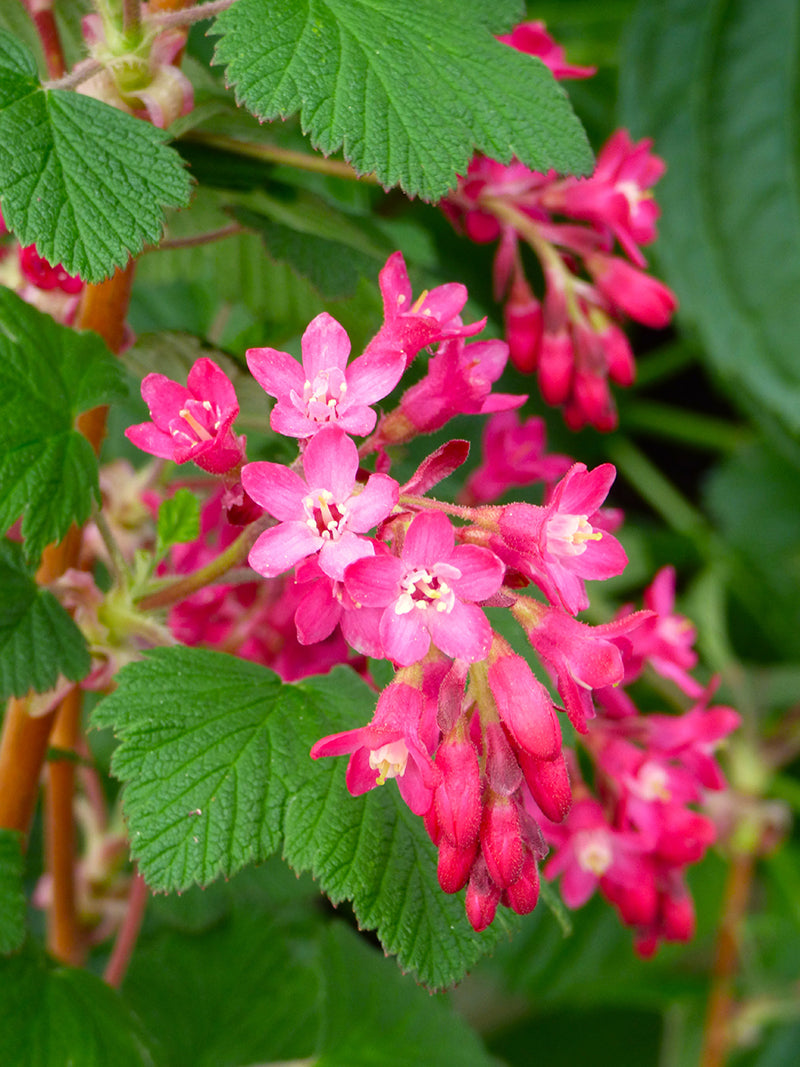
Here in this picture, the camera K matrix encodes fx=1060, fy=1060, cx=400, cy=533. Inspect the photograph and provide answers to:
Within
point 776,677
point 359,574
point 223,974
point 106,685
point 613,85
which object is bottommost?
point 776,677

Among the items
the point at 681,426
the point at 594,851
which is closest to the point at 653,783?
the point at 594,851

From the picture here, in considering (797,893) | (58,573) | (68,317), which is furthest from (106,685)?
(797,893)

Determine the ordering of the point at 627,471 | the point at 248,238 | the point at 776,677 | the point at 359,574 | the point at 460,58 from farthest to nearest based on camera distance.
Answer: the point at 627,471
the point at 776,677
the point at 248,238
the point at 460,58
the point at 359,574

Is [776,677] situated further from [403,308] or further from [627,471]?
[403,308]

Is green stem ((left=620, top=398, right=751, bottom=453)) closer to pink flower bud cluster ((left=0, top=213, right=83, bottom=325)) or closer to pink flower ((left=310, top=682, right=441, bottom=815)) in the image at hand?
pink flower bud cluster ((left=0, top=213, right=83, bottom=325))

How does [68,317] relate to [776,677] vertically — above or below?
above

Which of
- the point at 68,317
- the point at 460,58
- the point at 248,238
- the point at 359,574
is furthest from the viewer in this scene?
the point at 248,238
